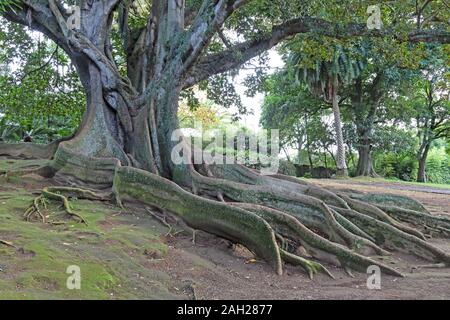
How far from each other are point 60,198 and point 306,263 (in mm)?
3940

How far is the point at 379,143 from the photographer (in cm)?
2858

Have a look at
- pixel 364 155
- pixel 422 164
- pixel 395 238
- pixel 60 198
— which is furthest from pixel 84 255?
pixel 422 164

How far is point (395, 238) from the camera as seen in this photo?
6.89 metres

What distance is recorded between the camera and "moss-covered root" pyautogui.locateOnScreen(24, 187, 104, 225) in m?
6.29

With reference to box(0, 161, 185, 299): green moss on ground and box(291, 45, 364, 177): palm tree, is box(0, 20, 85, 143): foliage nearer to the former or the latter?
box(0, 161, 185, 299): green moss on ground

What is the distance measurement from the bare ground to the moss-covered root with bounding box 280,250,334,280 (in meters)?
0.08

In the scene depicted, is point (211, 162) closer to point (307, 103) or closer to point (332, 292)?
point (332, 292)

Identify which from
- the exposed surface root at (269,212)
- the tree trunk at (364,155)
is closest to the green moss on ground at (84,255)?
the exposed surface root at (269,212)

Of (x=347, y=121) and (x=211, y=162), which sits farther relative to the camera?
(x=347, y=121)

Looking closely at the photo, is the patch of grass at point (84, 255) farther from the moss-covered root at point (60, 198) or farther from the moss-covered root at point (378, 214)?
the moss-covered root at point (378, 214)

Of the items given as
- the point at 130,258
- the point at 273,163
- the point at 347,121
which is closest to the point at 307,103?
the point at 347,121

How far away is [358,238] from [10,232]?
4875 mm

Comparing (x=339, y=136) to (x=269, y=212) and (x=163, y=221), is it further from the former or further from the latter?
(x=163, y=221)

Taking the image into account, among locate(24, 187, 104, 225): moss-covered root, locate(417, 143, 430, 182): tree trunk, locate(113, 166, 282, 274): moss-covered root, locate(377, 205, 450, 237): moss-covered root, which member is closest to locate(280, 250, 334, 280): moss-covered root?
locate(113, 166, 282, 274): moss-covered root
